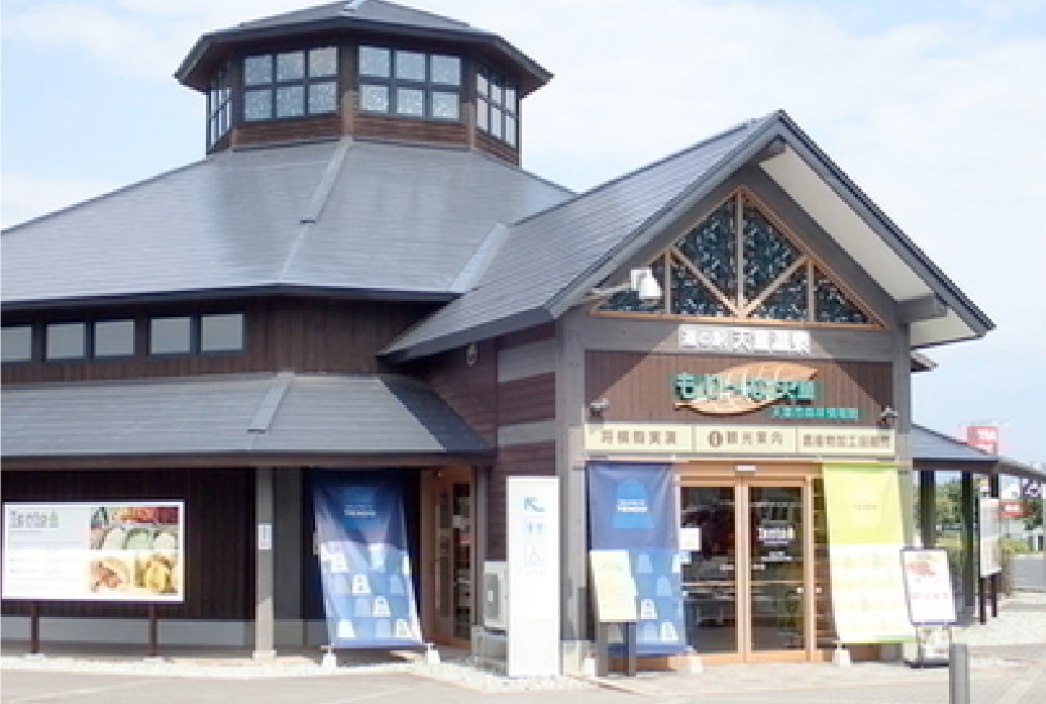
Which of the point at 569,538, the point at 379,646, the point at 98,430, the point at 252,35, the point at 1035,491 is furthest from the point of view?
the point at 1035,491

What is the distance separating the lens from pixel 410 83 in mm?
26266

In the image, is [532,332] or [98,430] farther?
[98,430]

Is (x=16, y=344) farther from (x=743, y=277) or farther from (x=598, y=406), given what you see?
(x=743, y=277)

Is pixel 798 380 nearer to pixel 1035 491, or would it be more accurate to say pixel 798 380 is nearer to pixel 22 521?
pixel 22 521

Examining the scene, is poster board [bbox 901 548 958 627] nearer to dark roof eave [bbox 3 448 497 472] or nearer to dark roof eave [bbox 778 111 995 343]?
dark roof eave [bbox 778 111 995 343]

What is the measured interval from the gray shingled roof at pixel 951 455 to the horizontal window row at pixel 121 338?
33.9 feet

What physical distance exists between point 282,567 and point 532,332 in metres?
5.17

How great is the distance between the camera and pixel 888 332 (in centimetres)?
1888

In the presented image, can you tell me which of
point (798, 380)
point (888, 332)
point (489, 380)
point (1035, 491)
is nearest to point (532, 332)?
point (489, 380)

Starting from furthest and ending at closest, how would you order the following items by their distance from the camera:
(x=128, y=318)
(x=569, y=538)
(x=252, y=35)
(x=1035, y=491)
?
(x=1035, y=491), (x=252, y=35), (x=128, y=318), (x=569, y=538)

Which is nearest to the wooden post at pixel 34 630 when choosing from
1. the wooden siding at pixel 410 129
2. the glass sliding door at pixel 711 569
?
the glass sliding door at pixel 711 569

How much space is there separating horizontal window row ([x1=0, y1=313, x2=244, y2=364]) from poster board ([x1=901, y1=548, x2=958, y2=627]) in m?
8.96

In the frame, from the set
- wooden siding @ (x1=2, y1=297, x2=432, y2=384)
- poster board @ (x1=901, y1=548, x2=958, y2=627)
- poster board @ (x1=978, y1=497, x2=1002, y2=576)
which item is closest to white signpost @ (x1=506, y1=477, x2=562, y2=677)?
poster board @ (x1=901, y1=548, x2=958, y2=627)

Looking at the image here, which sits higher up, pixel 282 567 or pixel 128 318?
pixel 128 318
